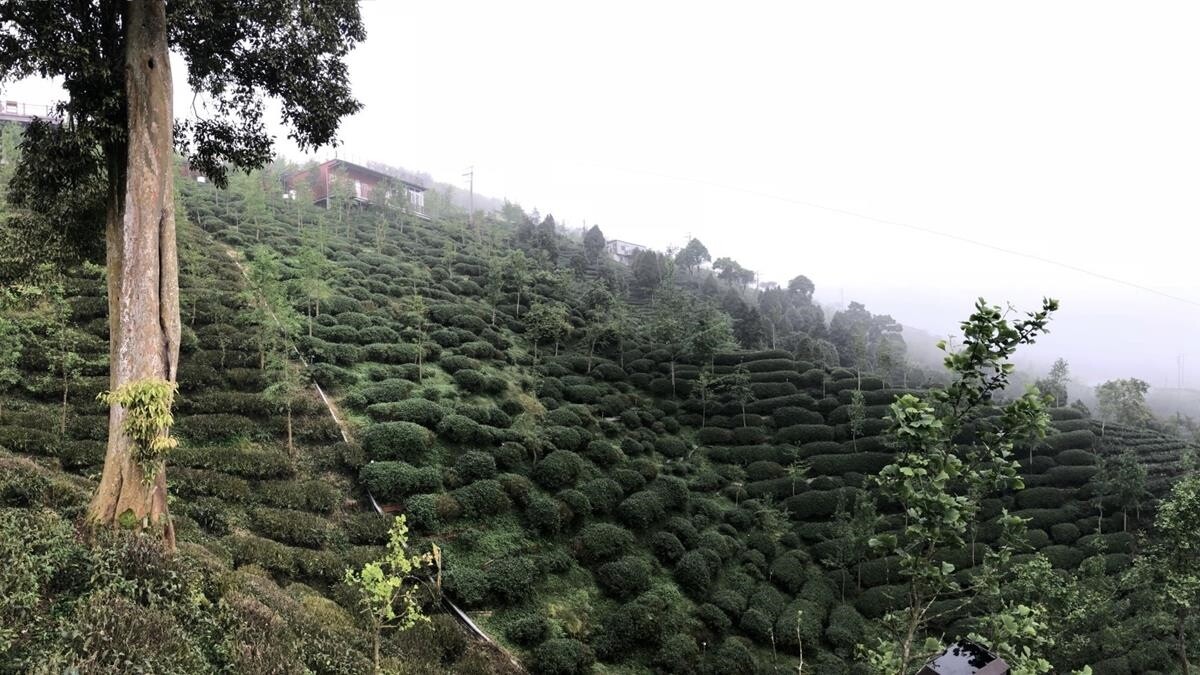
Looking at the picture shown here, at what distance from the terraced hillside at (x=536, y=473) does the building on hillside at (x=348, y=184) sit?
15071 millimetres

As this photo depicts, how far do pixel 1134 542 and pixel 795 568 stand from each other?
12102mm

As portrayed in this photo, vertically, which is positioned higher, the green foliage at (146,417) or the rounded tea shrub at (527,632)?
the green foliage at (146,417)

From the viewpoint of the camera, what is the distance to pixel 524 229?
5294 centimetres

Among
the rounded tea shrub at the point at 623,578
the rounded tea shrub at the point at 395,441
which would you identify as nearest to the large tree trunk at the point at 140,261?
the rounded tea shrub at the point at 395,441

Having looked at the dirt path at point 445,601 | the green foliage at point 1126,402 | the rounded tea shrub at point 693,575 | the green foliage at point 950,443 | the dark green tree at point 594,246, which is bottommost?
the rounded tea shrub at point 693,575

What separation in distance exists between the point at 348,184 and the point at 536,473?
36.8 meters

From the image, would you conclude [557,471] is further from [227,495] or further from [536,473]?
[227,495]

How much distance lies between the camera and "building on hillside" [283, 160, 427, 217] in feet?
151

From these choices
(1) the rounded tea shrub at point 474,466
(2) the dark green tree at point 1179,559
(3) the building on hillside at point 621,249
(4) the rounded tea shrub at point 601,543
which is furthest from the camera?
(3) the building on hillside at point 621,249

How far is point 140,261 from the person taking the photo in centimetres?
677

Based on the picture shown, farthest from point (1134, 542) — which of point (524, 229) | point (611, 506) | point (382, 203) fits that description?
point (382, 203)

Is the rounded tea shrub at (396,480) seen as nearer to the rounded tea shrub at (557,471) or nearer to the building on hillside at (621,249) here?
the rounded tea shrub at (557,471)

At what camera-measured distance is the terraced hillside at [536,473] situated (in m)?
11.2

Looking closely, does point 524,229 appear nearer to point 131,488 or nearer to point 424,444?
point 424,444
